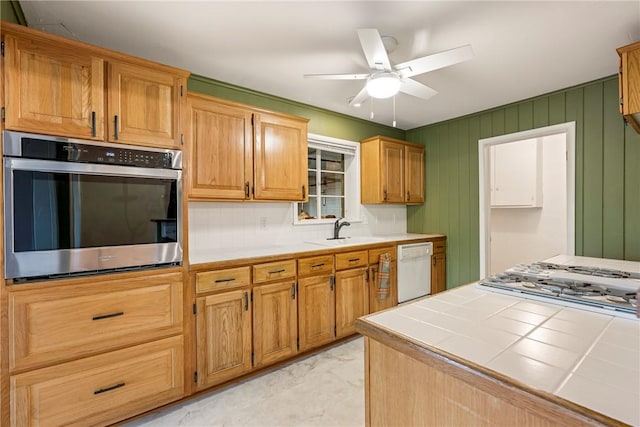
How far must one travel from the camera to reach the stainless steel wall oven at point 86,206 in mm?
1477

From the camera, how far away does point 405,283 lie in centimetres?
341

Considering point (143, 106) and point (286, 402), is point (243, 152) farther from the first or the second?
point (286, 402)

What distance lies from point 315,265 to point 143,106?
1.71 m

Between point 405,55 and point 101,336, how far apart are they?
264 centimetres

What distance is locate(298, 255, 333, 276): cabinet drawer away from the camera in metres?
2.56

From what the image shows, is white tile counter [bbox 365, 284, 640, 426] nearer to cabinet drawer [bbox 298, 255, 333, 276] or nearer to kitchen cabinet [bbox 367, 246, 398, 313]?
cabinet drawer [bbox 298, 255, 333, 276]

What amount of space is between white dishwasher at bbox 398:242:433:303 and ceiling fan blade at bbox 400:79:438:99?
5.40 ft

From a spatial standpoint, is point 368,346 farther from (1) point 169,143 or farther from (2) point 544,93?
(2) point 544,93

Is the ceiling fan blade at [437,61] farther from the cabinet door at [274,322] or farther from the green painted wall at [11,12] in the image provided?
the green painted wall at [11,12]

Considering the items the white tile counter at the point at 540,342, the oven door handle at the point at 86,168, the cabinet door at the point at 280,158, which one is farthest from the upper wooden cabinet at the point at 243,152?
the white tile counter at the point at 540,342

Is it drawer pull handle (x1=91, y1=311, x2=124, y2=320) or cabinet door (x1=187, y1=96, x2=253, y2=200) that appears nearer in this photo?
drawer pull handle (x1=91, y1=311, x2=124, y2=320)

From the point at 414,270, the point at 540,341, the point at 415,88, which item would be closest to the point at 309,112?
the point at 415,88

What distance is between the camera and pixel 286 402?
2031 millimetres

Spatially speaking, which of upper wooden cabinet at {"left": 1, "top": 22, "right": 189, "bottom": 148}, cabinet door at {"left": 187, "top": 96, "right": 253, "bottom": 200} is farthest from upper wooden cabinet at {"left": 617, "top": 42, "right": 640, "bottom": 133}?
upper wooden cabinet at {"left": 1, "top": 22, "right": 189, "bottom": 148}
